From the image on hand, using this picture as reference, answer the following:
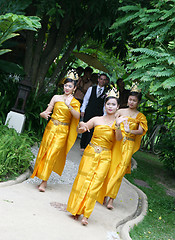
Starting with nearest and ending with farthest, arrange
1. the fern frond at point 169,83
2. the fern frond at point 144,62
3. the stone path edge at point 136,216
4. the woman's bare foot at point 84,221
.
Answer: the woman's bare foot at point 84,221 → the stone path edge at point 136,216 → the fern frond at point 169,83 → the fern frond at point 144,62

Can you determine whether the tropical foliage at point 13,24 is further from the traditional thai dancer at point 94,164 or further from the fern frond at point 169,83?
the fern frond at point 169,83

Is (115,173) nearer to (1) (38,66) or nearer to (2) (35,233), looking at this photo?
(2) (35,233)

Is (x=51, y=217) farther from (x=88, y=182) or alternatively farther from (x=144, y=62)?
(x=144, y=62)

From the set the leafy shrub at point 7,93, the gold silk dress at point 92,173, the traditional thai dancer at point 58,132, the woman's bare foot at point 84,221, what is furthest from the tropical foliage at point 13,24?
the woman's bare foot at point 84,221

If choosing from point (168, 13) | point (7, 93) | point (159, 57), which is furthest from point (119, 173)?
point (7, 93)

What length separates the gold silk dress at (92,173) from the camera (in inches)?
170

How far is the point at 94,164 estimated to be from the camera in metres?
4.56

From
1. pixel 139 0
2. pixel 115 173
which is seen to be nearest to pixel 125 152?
pixel 115 173

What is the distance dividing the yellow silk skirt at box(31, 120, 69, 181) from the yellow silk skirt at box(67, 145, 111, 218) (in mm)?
876

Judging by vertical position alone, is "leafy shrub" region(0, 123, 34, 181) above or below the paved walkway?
above

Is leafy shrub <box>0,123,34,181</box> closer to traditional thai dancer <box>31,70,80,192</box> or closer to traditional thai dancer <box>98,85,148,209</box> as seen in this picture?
traditional thai dancer <box>31,70,80,192</box>

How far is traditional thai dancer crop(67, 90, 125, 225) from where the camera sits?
14.2 ft

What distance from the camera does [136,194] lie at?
6742 millimetres

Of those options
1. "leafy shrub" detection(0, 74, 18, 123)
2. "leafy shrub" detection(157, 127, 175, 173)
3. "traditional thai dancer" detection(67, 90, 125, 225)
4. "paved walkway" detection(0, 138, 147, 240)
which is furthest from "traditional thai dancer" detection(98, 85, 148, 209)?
"leafy shrub" detection(157, 127, 175, 173)
